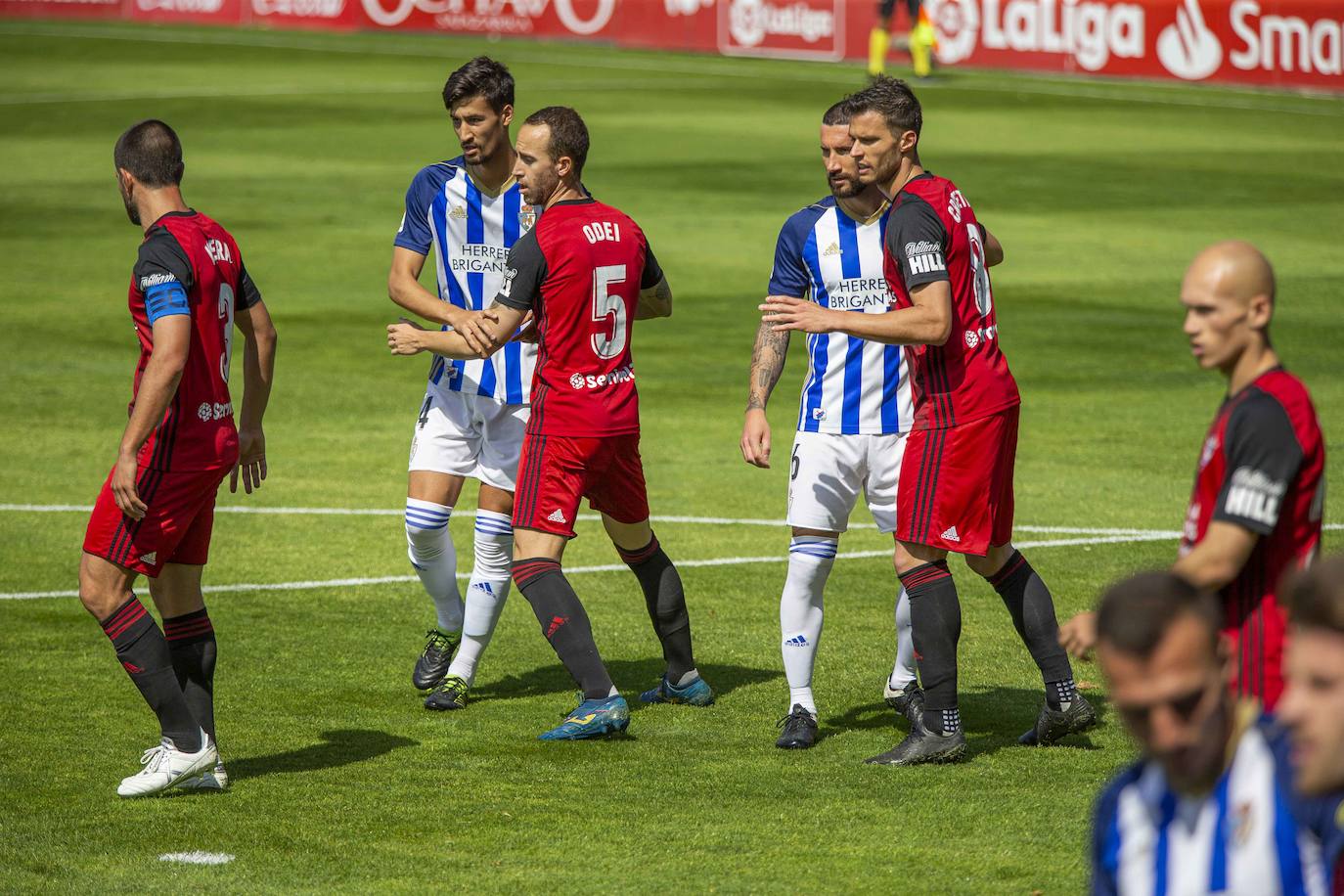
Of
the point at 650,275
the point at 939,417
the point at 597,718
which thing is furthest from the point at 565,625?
the point at 939,417

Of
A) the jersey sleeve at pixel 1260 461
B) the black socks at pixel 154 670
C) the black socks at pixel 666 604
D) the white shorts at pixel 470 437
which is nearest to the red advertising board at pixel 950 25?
the white shorts at pixel 470 437

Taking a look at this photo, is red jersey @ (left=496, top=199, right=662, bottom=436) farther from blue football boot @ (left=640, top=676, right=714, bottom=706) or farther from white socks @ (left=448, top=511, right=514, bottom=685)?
blue football boot @ (left=640, top=676, right=714, bottom=706)

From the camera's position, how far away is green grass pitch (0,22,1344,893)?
6441 mm

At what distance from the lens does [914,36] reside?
1556 inches

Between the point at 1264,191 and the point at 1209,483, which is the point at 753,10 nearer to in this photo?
the point at 1264,191

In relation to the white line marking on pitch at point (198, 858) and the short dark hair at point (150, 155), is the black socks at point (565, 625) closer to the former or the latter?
the white line marking on pitch at point (198, 858)

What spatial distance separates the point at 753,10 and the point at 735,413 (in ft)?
104

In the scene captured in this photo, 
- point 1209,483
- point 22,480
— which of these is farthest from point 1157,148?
point 1209,483

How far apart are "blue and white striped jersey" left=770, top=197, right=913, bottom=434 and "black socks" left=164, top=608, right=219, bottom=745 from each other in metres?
2.42

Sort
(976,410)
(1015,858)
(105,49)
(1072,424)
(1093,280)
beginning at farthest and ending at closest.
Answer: (105,49) → (1093,280) → (1072,424) → (976,410) → (1015,858)

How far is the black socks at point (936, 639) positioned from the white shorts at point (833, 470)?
0.50m

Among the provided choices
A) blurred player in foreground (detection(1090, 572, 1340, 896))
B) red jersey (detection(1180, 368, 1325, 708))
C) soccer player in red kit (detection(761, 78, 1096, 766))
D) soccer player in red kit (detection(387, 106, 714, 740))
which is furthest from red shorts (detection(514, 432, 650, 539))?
blurred player in foreground (detection(1090, 572, 1340, 896))

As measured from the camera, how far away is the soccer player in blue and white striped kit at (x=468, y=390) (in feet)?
27.6

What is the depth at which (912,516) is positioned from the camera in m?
7.15
